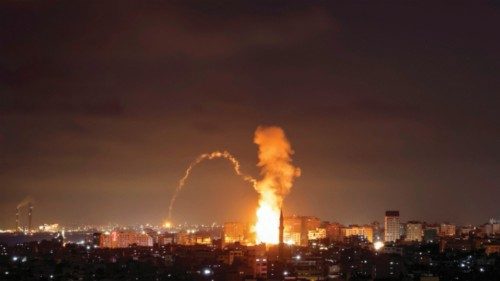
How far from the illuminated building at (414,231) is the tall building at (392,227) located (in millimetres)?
849

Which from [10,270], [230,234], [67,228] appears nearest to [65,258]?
[10,270]

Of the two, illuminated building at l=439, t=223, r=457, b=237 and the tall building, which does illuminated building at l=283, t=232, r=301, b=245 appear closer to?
the tall building

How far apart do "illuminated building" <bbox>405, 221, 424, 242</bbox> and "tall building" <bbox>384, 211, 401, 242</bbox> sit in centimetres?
85

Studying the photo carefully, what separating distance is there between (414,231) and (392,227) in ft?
6.55

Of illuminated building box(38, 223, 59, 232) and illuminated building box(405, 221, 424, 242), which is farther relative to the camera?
illuminated building box(38, 223, 59, 232)

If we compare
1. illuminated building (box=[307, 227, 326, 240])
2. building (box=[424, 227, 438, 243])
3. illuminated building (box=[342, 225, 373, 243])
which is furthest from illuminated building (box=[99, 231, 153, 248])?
building (box=[424, 227, 438, 243])

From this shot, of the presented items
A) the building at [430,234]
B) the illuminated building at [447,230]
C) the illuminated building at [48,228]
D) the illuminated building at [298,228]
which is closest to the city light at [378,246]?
the illuminated building at [298,228]

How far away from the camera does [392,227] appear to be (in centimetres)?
7162

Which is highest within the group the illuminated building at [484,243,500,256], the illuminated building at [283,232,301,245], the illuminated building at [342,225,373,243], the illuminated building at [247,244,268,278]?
the illuminated building at [342,225,373,243]

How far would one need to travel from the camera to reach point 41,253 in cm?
5084

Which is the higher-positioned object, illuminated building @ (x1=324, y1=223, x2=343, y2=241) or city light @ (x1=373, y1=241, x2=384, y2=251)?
illuminated building @ (x1=324, y1=223, x2=343, y2=241)

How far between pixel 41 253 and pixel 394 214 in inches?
1340

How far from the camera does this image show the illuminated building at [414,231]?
232 feet

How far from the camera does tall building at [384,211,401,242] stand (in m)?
71.0
